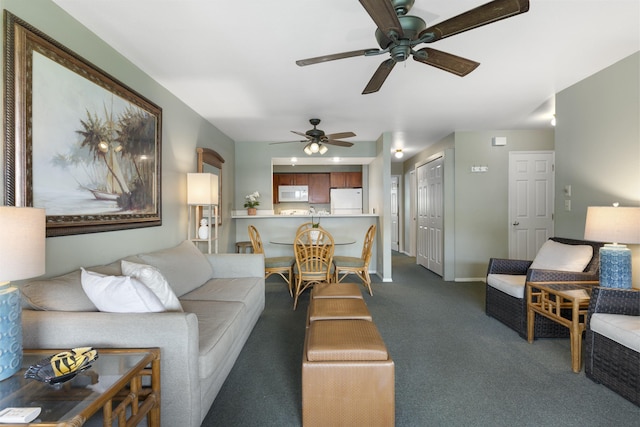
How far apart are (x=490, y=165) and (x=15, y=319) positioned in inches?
210

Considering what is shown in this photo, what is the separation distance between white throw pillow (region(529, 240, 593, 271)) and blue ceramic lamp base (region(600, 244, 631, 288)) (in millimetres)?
511

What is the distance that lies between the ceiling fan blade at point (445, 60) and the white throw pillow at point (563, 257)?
1965 mm

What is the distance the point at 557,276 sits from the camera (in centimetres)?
254

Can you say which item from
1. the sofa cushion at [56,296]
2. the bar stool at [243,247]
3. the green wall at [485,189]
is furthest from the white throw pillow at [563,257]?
the bar stool at [243,247]

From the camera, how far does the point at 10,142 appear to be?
1504 mm

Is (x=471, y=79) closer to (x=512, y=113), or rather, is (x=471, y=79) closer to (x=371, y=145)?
(x=512, y=113)

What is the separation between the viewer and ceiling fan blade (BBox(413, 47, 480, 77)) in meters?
1.82

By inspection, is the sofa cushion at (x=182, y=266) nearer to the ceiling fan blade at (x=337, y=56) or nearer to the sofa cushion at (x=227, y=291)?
the sofa cushion at (x=227, y=291)

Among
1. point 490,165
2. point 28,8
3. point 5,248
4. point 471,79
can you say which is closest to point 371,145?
point 490,165

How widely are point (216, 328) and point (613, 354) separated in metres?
2.42

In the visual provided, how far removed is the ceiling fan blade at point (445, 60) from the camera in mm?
1817

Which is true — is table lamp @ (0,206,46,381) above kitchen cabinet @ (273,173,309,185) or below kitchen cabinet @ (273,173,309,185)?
below

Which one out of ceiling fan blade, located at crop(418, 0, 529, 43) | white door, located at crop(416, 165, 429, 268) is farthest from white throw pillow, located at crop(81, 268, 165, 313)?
white door, located at crop(416, 165, 429, 268)

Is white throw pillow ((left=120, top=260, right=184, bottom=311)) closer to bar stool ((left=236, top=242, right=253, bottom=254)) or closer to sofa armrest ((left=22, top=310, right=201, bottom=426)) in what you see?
sofa armrest ((left=22, top=310, right=201, bottom=426))
